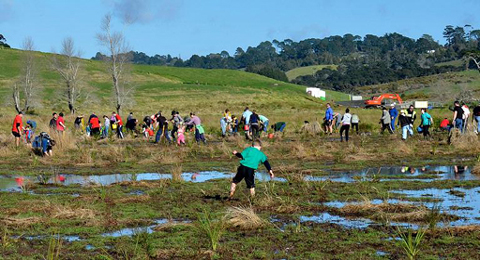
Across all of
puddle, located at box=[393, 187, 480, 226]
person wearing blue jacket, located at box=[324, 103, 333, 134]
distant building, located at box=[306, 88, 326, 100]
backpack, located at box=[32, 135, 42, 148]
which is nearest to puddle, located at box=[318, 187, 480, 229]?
puddle, located at box=[393, 187, 480, 226]

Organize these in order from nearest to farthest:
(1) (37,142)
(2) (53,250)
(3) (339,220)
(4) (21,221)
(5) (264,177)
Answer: (2) (53,250)
(4) (21,221)
(3) (339,220)
(5) (264,177)
(1) (37,142)

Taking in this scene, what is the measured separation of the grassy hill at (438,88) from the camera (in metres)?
93.5

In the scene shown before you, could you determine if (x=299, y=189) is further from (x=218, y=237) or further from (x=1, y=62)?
(x=1, y=62)

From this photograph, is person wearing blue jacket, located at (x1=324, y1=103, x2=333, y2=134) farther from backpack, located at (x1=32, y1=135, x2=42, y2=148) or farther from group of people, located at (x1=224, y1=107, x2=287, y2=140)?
backpack, located at (x1=32, y1=135, x2=42, y2=148)

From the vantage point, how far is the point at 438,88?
101438mm

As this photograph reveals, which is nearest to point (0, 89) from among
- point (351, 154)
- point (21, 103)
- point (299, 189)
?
point (21, 103)

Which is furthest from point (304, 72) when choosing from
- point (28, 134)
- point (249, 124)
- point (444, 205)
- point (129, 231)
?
point (129, 231)

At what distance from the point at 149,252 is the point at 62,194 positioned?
21.3 ft

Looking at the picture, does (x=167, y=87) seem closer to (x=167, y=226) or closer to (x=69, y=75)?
(x=69, y=75)

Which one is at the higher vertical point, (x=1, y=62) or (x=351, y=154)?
(x=1, y=62)

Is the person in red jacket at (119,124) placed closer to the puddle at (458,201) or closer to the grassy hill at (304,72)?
the puddle at (458,201)

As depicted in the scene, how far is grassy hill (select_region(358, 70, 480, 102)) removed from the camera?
9346 cm

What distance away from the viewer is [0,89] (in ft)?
284

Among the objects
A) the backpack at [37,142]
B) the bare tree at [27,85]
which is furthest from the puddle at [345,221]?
the bare tree at [27,85]
